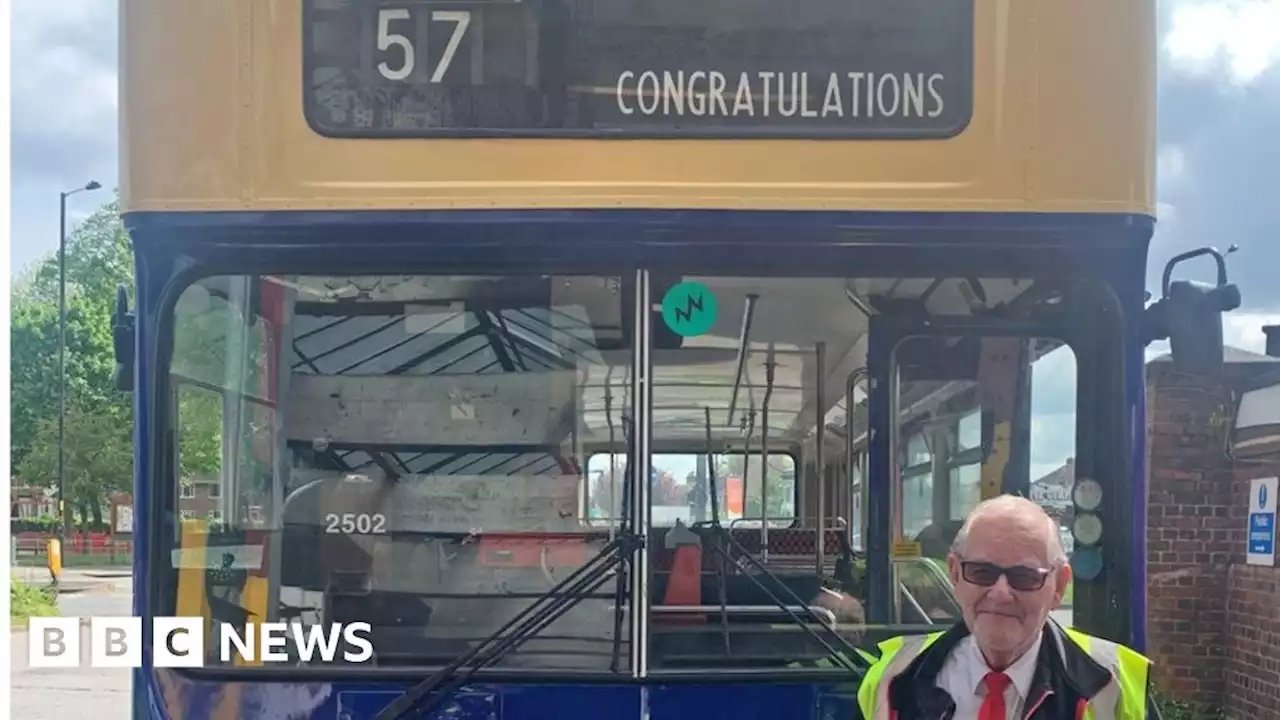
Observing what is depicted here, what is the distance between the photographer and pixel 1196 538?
25.8ft

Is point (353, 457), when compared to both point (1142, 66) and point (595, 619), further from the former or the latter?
point (1142, 66)

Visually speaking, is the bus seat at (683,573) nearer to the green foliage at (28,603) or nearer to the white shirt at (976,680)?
the white shirt at (976,680)

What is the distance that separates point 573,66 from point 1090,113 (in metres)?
1.13

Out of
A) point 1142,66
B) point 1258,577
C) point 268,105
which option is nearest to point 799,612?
point 1142,66

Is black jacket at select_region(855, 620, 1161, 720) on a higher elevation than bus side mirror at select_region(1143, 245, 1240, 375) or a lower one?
lower

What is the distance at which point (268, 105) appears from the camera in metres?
2.80

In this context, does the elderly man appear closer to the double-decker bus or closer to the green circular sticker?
the double-decker bus

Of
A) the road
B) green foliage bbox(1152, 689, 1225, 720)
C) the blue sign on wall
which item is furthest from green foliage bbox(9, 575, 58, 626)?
the blue sign on wall

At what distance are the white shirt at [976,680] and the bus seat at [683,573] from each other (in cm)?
79

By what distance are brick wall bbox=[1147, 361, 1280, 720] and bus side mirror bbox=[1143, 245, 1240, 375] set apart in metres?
5.20

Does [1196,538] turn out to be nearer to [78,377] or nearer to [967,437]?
[967,437]

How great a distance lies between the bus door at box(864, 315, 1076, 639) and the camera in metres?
2.98

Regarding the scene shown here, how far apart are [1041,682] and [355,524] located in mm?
1514

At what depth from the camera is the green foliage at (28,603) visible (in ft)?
60.0
